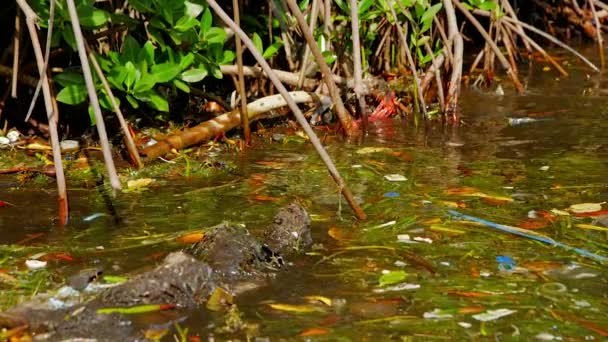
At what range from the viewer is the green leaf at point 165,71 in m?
3.98

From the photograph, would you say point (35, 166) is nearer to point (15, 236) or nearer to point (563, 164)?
point (15, 236)

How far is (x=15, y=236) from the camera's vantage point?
2.94 m

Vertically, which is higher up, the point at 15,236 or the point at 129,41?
the point at 129,41

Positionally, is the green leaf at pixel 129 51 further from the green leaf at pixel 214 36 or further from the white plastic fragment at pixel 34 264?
the white plastic fragment at pixel 34 264

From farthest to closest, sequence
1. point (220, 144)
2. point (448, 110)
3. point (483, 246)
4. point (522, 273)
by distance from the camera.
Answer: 1. point (448, 110)
2. point (220, 144)
3. point (483, 246)
4. point (522, 273)

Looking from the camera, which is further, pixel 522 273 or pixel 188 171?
pixel 188 171

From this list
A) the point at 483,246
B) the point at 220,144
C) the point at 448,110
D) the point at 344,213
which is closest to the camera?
the point at 483,246

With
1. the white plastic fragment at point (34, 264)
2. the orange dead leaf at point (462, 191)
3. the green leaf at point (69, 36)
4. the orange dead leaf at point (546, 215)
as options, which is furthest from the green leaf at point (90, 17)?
the orange dead leaf at point (546, 215)

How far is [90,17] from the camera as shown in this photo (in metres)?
3.73

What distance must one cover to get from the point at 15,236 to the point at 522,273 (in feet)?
4.94

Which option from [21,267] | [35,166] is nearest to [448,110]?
[35,166]

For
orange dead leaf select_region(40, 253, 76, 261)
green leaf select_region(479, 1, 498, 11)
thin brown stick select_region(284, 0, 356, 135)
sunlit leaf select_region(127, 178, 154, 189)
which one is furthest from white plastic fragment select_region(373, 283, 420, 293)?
green leaf select_region(479, 1, 498, 11)

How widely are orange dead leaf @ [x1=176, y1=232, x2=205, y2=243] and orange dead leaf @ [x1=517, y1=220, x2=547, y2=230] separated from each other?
0.97 metres

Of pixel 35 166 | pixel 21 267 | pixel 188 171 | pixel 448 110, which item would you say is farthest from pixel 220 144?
pixel 21 267
